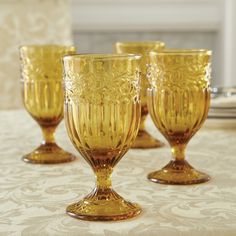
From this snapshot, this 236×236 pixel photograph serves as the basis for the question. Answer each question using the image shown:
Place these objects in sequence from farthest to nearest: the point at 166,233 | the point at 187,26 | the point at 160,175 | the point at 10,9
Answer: the point at 187,26 < the point at 10,9 < the point at 160,175 < the point at 166,233

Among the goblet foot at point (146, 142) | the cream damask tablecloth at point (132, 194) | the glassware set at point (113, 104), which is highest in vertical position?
the glassware set at point (113, 104)

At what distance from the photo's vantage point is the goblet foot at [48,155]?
115 centimetres

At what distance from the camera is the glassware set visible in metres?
0.84

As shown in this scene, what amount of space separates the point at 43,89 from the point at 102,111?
351mm

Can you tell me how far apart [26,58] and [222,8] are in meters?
2.01

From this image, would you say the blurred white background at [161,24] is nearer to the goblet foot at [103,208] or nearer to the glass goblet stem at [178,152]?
the glass goblet stem at [178,152]

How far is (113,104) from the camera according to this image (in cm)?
84

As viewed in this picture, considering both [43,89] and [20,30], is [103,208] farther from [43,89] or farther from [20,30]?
[20,30]

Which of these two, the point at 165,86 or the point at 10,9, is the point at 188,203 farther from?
the point at 10,9

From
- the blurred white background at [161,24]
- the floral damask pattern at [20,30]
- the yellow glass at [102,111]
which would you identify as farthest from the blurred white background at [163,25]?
the yellow glass at [102,111]

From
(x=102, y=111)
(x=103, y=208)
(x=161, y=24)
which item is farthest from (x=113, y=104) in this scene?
(x=161, y=24)

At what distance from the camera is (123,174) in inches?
41.7

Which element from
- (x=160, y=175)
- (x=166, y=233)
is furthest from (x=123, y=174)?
(x=166, y=233)

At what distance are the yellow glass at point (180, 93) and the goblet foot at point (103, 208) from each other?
139 mm
